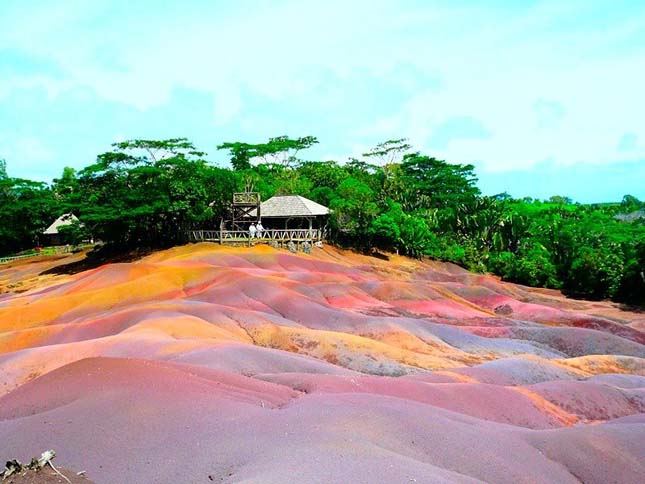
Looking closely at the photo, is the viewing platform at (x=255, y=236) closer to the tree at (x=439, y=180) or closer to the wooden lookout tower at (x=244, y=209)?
the wooden lookout tower at (x=244, y=209)

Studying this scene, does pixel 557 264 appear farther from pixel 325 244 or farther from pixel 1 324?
pixel 1 324

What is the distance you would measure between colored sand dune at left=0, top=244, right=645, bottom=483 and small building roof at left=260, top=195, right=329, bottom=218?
20237 mm

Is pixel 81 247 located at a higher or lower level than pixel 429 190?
lower

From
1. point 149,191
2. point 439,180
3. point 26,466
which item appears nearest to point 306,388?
point 26,466

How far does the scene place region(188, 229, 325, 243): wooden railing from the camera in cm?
5738

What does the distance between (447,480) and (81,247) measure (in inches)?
2636

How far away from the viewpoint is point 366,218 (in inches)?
2431

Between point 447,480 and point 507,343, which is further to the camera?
point 507,343

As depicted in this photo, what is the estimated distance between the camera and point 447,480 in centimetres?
959

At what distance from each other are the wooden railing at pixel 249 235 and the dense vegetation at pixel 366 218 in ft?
5.36

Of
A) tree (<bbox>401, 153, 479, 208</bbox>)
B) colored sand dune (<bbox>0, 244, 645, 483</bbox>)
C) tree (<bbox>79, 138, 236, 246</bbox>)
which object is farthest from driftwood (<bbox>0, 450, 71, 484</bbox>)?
tree (<bbox>401, 153, 479, 208</bbox>)

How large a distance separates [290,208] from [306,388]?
44.2 m

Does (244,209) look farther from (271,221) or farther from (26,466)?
(26,466)

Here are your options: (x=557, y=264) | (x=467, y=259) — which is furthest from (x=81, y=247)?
(x=557, y=264)
